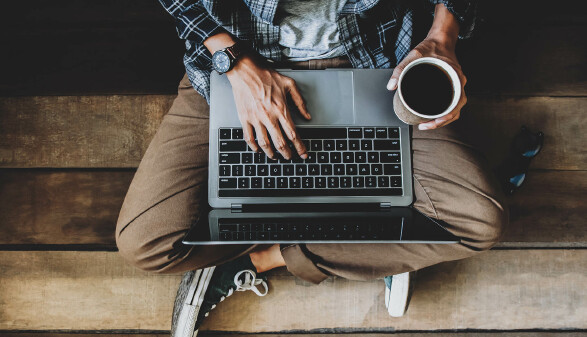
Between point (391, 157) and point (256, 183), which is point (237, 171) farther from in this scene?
point (391, 157)

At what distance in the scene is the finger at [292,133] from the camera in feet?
2.52

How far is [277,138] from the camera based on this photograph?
77 cm

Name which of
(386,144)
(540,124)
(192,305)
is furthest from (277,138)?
(540,124)

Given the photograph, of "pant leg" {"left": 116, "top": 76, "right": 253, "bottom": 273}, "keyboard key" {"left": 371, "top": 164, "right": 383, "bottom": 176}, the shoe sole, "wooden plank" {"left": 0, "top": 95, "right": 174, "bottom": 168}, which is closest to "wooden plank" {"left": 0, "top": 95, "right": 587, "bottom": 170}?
"wooden plank" {"left": 0, "top": 95, "right": 174, "bottom": 168}

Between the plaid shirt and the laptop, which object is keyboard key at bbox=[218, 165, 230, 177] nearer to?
the laptop

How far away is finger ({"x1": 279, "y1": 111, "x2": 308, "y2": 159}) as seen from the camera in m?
0.77

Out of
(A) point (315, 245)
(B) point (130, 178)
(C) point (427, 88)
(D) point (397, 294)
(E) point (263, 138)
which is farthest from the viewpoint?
(B) point (130, 178)

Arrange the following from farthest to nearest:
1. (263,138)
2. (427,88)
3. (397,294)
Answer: (397,294) → (263,138) → (427,88)

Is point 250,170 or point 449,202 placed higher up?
point 250,170

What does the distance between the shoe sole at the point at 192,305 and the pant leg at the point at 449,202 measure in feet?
1.32

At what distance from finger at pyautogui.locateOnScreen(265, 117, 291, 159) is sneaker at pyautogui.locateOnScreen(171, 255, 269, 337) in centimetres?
40

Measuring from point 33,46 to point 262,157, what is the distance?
90 cm

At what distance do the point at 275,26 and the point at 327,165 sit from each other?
1.06 ft

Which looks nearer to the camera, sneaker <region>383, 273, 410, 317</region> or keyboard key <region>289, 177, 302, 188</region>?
keyboard key <region>289, 177, 302, 188</region>
